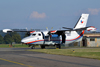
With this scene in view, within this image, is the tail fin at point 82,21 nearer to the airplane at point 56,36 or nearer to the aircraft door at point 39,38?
the airplane at point 56,36

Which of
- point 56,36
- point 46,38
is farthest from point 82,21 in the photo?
point 46,38

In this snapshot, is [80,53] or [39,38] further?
[39,38]

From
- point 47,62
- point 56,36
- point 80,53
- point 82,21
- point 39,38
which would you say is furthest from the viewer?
point 82,21

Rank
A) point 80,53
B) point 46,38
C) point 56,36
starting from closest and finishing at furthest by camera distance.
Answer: point 80,53, point 46,38, point 56,36

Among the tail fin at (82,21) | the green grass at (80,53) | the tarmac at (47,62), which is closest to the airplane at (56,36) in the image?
the tail fin at (82,21)

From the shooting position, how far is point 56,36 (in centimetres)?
4094

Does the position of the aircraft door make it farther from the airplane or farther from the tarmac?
the tarmac

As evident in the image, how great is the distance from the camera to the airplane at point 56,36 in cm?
3847

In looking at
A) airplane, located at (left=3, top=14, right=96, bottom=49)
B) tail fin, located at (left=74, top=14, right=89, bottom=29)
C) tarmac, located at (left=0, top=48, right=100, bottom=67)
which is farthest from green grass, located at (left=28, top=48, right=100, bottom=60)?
tail fin, located at (left=74, top=14, right=89, bottom=29)

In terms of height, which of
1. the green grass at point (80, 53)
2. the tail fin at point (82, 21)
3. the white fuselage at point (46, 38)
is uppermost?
the tail fin at point (82, 21)

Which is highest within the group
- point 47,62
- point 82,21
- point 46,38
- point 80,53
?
point 82,21

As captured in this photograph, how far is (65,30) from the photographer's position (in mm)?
38562

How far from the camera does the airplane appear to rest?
126 feet

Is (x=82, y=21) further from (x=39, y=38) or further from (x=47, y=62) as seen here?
(x=47, y=62)
